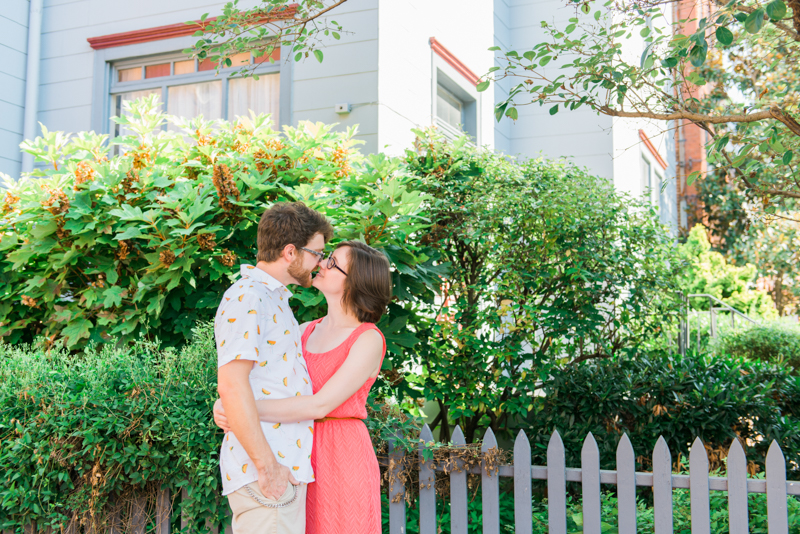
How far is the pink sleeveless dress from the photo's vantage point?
7.86ft

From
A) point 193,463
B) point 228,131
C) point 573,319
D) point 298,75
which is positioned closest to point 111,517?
point 193,463

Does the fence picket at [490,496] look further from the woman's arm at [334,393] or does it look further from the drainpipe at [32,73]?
the drainpipe at [32,73]

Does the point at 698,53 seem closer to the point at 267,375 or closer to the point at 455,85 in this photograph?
the point at 267,375

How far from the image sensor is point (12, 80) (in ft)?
23.5

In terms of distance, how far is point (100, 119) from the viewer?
7.12m

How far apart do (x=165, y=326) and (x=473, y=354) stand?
220 centimetres

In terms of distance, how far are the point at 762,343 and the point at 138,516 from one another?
903 centimetres

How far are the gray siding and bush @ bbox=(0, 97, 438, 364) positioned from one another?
276cm

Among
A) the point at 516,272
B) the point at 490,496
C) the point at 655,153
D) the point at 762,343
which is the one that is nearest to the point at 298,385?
the point at 490,496

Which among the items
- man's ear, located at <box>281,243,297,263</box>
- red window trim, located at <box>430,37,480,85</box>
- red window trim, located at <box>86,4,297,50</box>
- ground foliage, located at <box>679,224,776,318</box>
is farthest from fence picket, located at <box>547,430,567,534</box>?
ground foliage, located at <box>679,224,776,318</box>

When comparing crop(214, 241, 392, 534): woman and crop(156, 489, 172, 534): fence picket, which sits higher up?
crop(214, 241, 392, 534): woman

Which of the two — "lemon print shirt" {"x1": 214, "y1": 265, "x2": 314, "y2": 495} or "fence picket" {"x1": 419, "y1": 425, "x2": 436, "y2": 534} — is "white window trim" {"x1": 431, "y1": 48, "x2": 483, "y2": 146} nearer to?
"fence picket" {"x1": 419, "y1": 425, "x2": 436, "y2": 534}

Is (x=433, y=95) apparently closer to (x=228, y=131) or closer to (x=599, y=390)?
(x=228, y=131)

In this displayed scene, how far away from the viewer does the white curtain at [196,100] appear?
22.5ft
